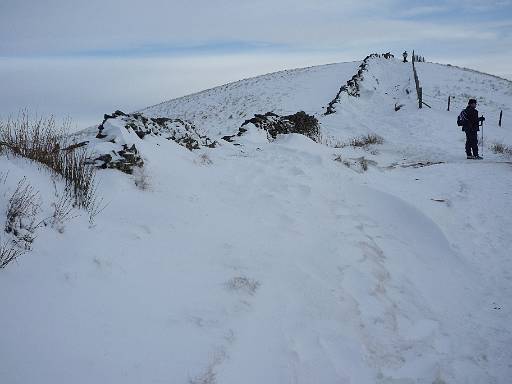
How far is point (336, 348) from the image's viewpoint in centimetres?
321

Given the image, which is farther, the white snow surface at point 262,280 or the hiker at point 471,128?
the hiker at point 471,128

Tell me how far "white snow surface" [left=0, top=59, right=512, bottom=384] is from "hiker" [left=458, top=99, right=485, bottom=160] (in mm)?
2192

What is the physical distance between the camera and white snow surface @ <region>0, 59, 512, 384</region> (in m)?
2.71

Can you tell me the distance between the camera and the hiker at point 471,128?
31.6 ft

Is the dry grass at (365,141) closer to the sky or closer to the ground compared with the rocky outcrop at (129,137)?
closer to the ground

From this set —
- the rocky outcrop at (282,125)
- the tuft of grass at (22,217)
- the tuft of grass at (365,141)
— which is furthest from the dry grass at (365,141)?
the tuft of grass at (22,217)

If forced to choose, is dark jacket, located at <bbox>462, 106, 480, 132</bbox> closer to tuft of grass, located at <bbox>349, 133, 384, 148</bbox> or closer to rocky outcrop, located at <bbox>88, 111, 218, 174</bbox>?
tuft of grass, located at <bbox>349, 133, 384, 148</bbox>

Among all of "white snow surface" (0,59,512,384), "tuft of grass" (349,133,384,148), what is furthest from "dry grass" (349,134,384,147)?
"white snow surface" (0,59,512,384)

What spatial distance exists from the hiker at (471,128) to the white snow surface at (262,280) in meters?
2.19

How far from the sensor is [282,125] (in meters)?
11.8

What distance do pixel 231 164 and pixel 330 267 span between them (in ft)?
11.2

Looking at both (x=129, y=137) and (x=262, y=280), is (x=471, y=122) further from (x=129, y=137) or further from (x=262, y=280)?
(x=262, y=280)

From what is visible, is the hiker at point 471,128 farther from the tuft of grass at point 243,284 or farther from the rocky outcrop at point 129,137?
the tuft of grass at point 243,284


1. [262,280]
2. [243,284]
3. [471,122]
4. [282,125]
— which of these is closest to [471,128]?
[471,122]
